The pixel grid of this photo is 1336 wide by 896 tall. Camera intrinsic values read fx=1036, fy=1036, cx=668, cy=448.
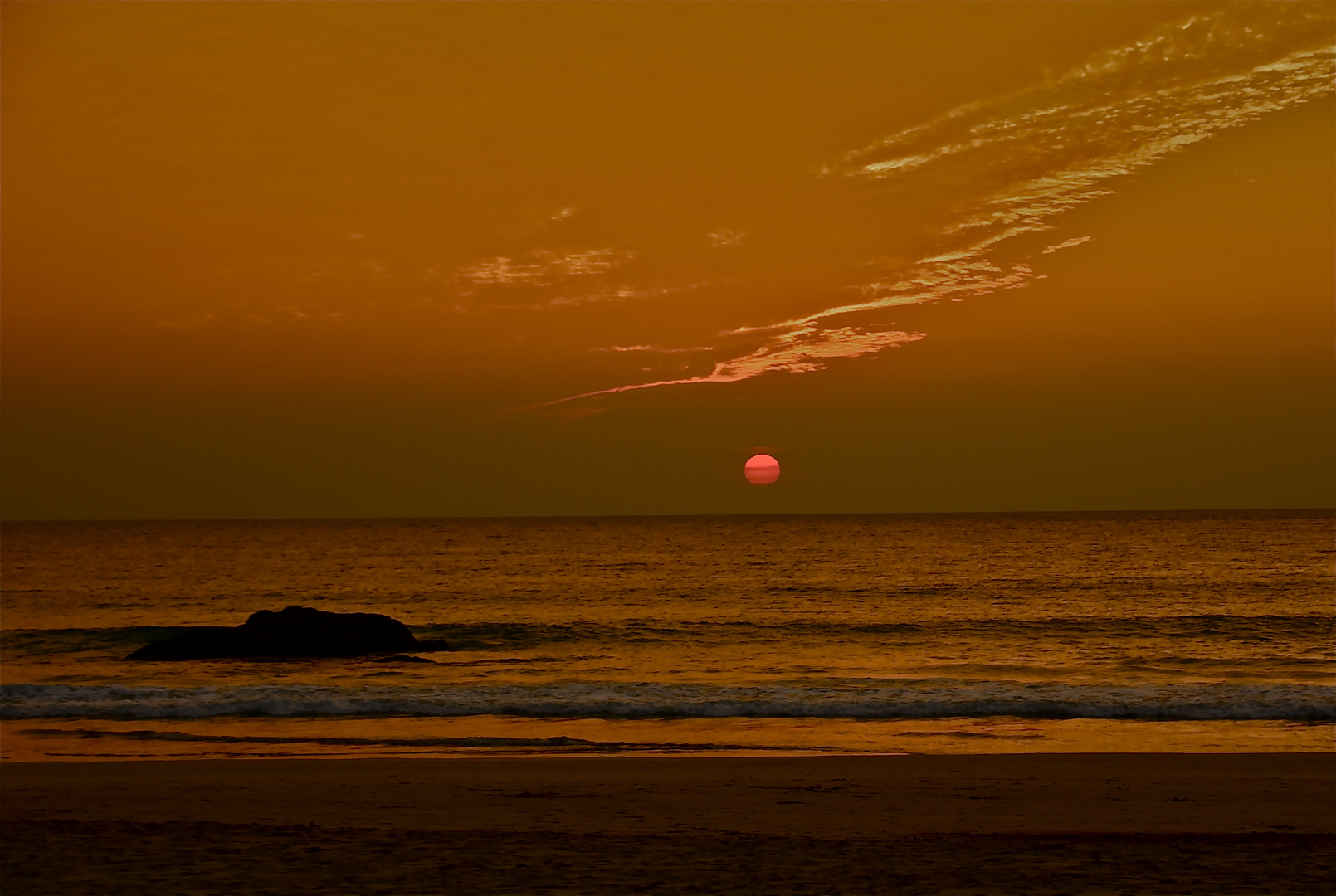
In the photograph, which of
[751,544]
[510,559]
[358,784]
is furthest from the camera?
[751,544]

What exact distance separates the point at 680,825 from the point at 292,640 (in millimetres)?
24967

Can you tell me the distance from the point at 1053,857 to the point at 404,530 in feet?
517

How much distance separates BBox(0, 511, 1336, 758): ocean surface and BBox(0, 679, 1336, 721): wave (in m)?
0.10

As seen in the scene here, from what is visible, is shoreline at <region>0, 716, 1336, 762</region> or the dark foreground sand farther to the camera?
shoreline at <region>0, 716, 1336, 762</region>

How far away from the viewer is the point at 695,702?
2383 cm

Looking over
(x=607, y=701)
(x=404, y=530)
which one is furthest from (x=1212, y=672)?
(x=404, y=530)

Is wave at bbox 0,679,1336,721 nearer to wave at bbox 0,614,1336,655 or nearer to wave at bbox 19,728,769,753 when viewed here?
wave at bbox 19,728,769,753

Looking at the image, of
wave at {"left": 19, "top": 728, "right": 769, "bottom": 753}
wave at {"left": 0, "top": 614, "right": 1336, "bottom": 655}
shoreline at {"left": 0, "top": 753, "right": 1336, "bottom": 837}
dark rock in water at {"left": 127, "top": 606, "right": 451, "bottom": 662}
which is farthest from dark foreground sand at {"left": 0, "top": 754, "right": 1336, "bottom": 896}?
wave at {"left": 0, "top": 614, "right": 1336, "bottom": 655}

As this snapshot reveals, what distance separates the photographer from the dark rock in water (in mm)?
33688

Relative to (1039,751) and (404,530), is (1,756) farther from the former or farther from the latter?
(404,530)

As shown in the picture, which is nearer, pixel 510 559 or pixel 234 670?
pixel 234 670

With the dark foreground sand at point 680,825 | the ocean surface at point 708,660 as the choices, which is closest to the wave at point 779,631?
the ocean surface at point 708,660

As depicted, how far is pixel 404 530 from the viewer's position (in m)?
161

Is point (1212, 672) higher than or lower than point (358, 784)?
lower
